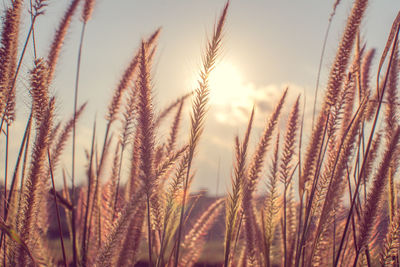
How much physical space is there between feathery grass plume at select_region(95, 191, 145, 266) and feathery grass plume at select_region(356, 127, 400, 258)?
861mm

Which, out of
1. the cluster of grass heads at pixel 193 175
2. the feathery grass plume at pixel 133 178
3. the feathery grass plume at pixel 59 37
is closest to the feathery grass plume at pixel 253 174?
the cluster of grass heads at pixel 193 175

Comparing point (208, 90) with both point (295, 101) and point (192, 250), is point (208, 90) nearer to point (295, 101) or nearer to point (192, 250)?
point (295, 101)

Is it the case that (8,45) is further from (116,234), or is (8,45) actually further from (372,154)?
(372,154)

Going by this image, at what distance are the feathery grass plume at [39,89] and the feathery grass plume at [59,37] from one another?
1.16 feet

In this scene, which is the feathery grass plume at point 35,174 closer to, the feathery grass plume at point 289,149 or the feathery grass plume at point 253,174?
the feathery grass plume at point 253,174

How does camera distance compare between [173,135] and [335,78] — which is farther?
[173,135]

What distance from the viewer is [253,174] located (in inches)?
66.5

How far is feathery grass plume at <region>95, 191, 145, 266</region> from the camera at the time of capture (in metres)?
1.26

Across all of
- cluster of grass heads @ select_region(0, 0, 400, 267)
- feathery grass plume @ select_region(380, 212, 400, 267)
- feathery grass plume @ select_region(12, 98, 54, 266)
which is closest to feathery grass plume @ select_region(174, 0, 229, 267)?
cluster of grass heads @ select_region(0, 0, 400, 267)

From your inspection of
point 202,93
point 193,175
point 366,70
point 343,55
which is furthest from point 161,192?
point 366,70

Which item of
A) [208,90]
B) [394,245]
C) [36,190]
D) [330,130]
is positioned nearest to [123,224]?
[36,190]

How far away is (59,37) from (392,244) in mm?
1746

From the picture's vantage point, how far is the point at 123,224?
1.29m

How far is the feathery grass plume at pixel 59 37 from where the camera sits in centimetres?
174
